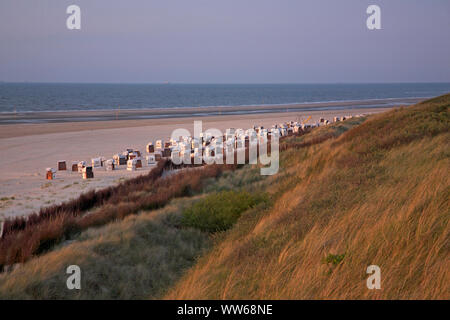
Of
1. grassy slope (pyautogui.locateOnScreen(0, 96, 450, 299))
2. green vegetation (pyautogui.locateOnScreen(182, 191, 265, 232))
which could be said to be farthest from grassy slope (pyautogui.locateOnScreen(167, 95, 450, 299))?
green vegetation (pyautogui.locateOnScreen(182, 191, 265, 232))

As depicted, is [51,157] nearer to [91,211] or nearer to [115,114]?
[91,211]

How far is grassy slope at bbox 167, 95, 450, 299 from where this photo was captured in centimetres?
409

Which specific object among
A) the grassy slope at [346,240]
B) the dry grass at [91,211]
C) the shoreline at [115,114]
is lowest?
the dry grass at [91,211]

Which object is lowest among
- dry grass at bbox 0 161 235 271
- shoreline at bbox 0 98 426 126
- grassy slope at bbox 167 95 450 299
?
dry grass at bbox 0 161 235 271

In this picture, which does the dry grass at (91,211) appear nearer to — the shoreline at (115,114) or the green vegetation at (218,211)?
the green vegetation at (218,211)

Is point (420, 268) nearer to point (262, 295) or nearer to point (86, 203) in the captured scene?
point (262, 295)

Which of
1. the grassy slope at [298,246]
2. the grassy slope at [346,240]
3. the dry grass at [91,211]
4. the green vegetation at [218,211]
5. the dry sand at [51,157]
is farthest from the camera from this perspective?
the dry sand at [51,157]

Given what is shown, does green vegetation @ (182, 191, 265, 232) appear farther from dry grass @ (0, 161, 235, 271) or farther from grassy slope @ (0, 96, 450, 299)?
dry grass @ (0, 161, 235, 271)

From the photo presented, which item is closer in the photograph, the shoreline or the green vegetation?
the green vegetation

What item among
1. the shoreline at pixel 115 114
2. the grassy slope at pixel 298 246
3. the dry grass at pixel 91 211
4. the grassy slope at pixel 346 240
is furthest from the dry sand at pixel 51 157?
the shoreline at pixel 115 114

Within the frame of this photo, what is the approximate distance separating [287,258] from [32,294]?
3286mm

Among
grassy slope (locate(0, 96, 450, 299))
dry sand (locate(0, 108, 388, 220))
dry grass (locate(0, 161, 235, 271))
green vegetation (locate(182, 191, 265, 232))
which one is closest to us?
grassy slope (locate(0, 96, 450, 299))

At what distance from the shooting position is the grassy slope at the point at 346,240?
409 cm

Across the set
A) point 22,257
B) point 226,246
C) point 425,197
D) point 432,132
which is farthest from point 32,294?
point 432,132
